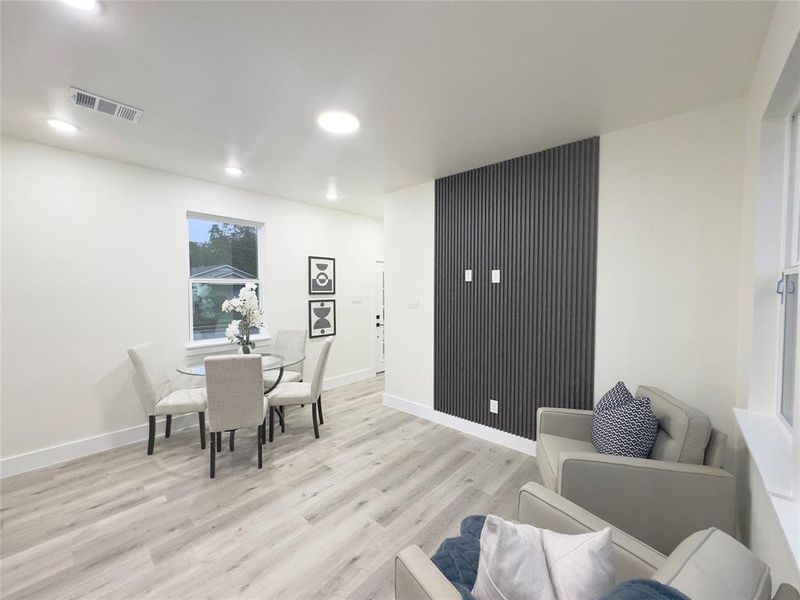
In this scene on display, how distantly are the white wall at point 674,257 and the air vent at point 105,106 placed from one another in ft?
10.8

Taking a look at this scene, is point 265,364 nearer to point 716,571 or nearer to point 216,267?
point 216,267

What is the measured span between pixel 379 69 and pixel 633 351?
2464 mm

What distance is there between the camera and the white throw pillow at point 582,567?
0.81 m

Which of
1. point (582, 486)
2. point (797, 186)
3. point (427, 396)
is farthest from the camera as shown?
point (427, 396)

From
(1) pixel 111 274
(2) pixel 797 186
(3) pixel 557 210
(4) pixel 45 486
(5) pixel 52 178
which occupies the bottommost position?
(4) pixel 45 486

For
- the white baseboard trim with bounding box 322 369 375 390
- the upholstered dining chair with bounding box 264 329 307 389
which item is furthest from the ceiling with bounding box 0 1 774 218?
the white baseboard trim with bounding box 322 369 375 390

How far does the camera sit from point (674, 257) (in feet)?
A: 7.25

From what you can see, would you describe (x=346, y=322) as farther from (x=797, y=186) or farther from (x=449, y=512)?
(x=797, y=186)

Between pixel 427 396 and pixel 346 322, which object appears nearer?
pixel 427 396

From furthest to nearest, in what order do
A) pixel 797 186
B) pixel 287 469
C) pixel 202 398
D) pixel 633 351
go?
pixel 202 398
pixel 287 469
pixel 633 351
pixel 797 186

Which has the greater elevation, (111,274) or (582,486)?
(111,274)

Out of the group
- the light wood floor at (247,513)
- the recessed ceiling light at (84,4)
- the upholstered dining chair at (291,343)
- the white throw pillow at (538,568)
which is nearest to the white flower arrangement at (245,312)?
the upholstered dining chair at (291,343)

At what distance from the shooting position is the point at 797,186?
1.49 m

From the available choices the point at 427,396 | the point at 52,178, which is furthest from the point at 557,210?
the point at 52,178
